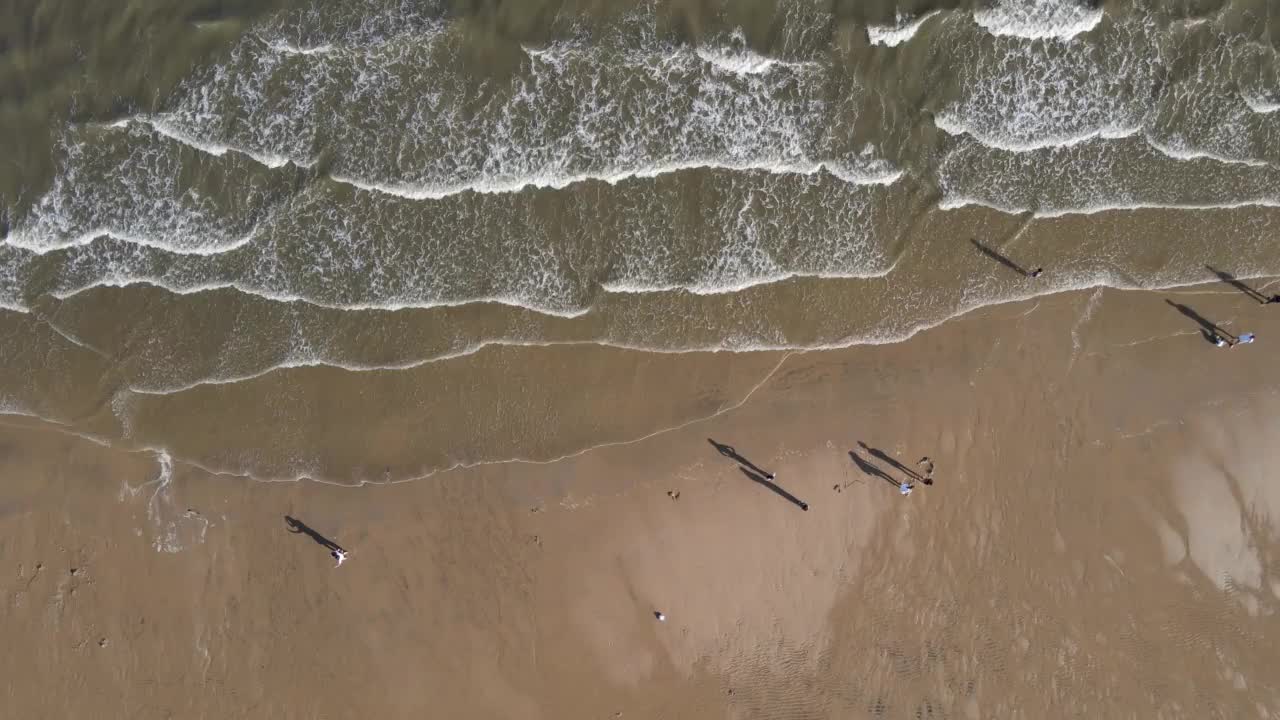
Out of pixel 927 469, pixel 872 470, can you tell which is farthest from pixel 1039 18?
pixel 872 470

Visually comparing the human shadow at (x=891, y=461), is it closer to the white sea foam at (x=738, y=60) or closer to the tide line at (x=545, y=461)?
the tide line at (x=545, y=461)

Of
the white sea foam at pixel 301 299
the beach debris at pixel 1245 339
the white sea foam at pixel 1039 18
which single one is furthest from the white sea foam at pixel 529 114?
the beach debris at pixel 1245 339

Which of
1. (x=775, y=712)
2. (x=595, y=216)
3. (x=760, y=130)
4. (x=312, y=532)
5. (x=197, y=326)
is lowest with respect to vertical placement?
(x=775, y=712)

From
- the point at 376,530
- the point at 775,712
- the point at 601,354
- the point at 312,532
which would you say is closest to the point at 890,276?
the point at 601,354

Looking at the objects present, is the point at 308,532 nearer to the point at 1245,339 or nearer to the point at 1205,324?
the point at 1205,324

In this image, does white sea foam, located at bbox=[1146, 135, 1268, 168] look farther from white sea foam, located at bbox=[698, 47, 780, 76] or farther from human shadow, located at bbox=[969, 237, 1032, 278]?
white sea foam, located at bbox=[698, 47, 780, 76]

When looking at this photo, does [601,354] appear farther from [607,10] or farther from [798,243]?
[607,10]

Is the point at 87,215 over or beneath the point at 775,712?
over
